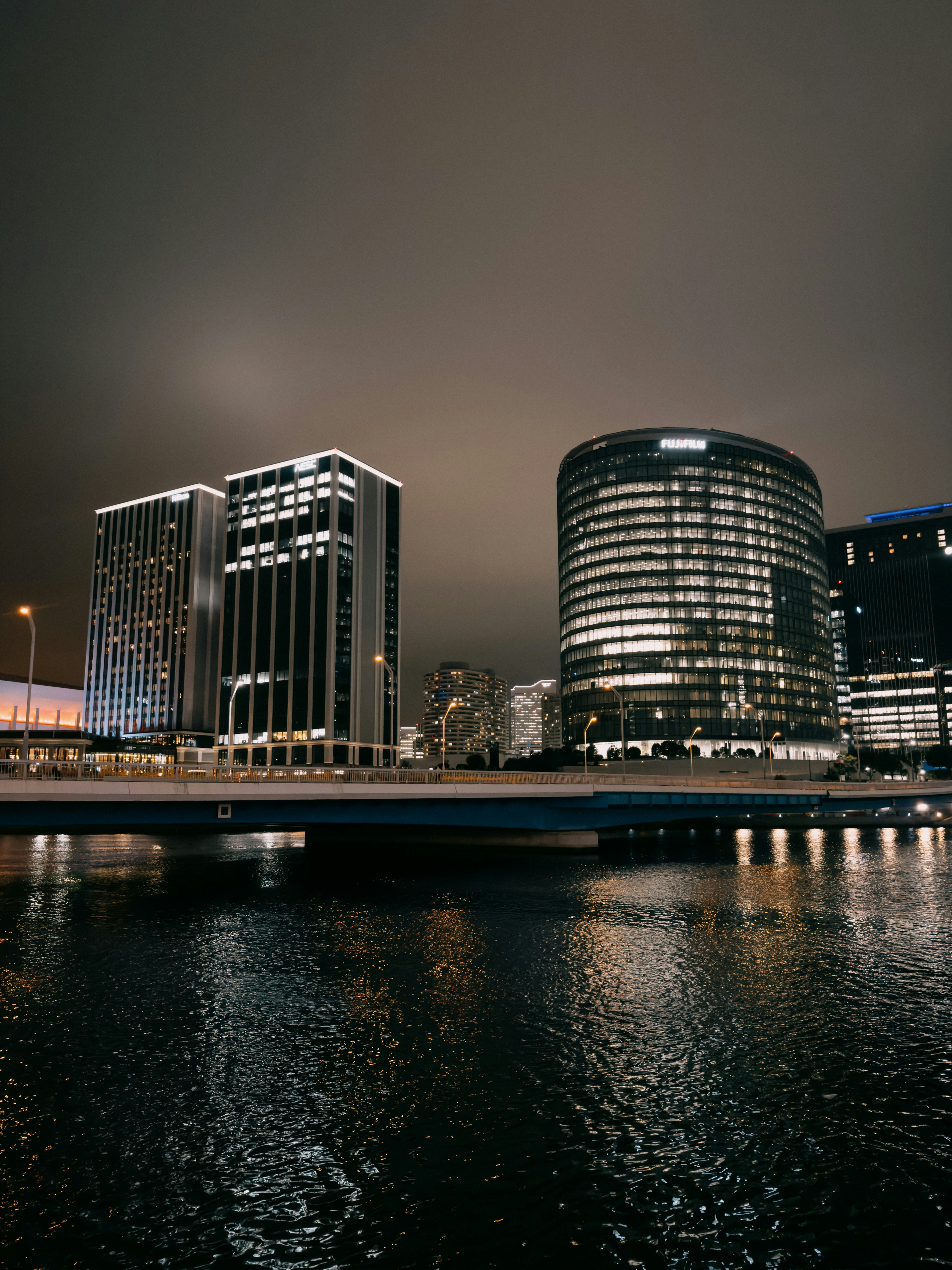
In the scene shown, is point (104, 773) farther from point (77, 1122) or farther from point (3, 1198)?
point (3, 1198)

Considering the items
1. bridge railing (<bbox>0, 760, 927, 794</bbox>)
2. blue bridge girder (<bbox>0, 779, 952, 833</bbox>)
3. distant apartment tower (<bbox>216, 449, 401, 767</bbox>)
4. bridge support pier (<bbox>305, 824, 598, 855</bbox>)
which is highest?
distant apartment tower (<bbox>216, 449, 401, 767</bbox>)

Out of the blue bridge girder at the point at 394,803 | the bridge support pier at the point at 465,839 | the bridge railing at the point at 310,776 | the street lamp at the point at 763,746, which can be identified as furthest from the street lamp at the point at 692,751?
the bridge support pier at the point at 465,839

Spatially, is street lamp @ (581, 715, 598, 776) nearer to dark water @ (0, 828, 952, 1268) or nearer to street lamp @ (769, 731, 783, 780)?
street lamp @ (769, 731, 783, 780)

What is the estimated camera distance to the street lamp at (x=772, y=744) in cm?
14881

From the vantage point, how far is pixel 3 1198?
13.2 metres

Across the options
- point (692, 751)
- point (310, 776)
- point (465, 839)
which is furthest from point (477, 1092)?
point (692, 751)

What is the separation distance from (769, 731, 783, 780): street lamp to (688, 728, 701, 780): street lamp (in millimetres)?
13031

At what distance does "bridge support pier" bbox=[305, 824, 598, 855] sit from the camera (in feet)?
225

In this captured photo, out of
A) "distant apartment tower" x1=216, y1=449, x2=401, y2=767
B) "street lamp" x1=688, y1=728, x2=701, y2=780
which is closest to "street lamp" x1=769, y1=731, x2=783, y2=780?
"street lamp" x1=688, y1=728, x2=701, y2=780

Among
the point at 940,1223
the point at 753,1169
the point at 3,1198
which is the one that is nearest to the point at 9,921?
the point at 3,1198

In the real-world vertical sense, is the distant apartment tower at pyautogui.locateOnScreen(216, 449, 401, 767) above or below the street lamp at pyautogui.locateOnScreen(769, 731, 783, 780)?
above

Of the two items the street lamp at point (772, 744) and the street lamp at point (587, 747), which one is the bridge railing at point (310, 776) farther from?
the street lamp at point (772, 744)

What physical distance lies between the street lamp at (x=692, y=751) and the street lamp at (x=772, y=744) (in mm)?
13031

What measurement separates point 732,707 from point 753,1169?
18791 centimetres
